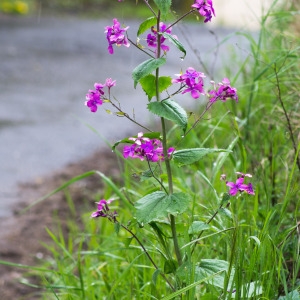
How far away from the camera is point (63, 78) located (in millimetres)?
8070

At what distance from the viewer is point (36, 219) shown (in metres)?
3.92

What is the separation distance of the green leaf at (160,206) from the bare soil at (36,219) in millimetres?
1222

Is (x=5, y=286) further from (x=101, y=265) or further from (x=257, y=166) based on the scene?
(x=257, y=166)

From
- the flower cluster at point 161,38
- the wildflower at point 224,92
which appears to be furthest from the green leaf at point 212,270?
the flower cluster at point 161,38

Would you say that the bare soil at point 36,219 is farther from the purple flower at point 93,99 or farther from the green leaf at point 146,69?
the green leaf at point 146,69

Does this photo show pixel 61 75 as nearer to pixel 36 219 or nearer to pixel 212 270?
pixel 36 219

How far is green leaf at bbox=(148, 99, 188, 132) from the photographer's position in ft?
6.19

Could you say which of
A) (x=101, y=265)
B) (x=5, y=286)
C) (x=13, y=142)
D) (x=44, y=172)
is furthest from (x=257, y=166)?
(x=13, y=142)

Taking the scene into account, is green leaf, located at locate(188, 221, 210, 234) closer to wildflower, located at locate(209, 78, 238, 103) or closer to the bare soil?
wildflower, located at locate(209, 78, 238, 103)

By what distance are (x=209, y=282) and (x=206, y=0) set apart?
0.76 metres

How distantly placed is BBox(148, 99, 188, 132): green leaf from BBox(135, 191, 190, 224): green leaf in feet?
Answer: 0.62

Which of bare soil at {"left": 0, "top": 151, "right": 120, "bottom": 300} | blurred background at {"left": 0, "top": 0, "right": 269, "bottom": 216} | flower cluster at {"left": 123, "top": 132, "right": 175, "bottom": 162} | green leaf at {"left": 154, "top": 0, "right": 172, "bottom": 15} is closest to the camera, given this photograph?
green leaf at {"left": 154, "top": 0, "right": 172, "bottom": 15}

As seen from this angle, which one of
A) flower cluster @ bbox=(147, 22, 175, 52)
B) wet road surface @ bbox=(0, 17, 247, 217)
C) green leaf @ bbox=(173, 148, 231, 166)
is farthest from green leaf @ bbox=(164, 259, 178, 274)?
wet road surface @ bbox=(0, 17, 247, 217)

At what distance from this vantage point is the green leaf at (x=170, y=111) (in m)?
1.89
